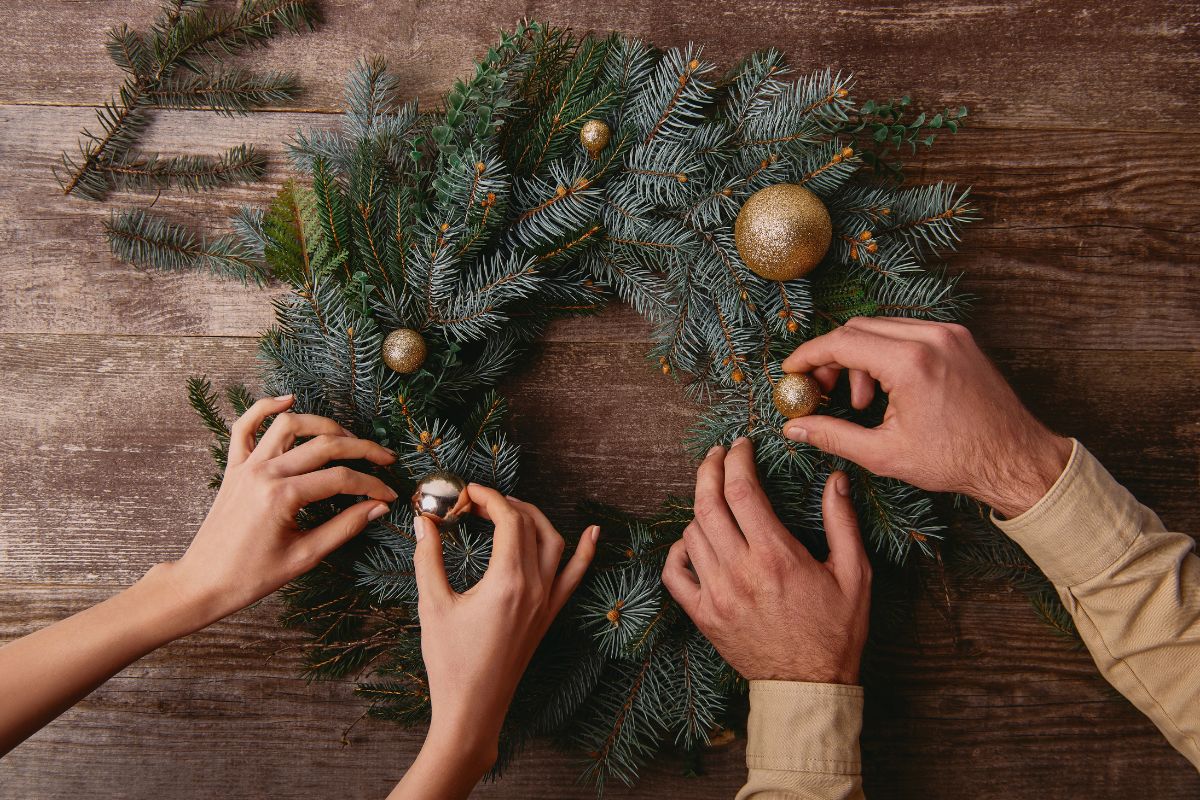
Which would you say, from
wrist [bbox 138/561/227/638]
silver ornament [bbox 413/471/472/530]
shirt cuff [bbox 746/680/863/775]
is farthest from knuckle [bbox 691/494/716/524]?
wrist [bbox 138/561/227/638]

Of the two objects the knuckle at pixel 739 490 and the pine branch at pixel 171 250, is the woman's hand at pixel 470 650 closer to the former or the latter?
the knuckle at pixel 739 490

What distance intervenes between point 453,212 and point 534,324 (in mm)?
276

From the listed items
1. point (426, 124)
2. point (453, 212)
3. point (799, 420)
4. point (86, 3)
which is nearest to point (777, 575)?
point (799, 420)

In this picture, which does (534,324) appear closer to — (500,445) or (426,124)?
(500,445)

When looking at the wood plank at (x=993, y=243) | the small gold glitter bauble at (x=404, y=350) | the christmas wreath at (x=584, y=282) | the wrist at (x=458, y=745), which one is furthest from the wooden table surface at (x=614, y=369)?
the wrist at (x=458, y=745)

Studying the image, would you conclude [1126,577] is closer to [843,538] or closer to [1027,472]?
[1027,472]

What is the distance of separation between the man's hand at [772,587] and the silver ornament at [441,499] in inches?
15.7

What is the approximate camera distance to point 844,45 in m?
1.40

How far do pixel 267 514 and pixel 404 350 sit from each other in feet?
1.06

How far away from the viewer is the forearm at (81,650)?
979mm

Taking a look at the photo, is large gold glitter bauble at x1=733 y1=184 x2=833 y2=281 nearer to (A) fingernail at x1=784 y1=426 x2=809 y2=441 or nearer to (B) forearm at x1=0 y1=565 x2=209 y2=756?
(A) fingernail at x1=784 y1=426 x2=809 y2=441

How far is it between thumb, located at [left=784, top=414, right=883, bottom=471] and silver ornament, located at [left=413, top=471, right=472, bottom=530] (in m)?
0.53

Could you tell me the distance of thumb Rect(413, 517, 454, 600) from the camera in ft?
3.36

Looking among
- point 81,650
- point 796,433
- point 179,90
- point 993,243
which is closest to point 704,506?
point 796,433
